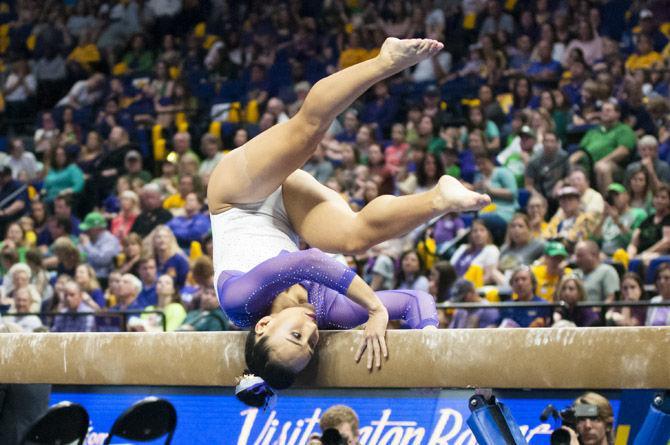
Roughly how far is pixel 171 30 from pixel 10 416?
1043cm

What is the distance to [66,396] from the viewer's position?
6777 millimetres

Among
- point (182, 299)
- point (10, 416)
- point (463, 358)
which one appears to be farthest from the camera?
point (182, 299)

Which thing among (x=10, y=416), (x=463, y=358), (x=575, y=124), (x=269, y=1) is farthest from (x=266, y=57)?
(x=463, y=358)

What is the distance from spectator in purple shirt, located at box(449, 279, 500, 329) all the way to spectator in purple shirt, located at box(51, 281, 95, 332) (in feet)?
9.36

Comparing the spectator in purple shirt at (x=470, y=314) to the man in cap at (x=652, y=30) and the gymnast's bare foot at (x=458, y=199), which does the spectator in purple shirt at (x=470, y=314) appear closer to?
the gymnast's bare foot at (x=458, y=199)

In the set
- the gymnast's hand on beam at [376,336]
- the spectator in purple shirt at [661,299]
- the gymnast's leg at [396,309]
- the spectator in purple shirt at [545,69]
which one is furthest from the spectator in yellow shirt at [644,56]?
the gymnast's hand on beam at [376,336]

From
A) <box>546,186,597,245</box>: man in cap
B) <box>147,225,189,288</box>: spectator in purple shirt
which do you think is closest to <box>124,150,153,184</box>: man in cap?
<box>147,225,189,288</box>: spectator in purple shirt

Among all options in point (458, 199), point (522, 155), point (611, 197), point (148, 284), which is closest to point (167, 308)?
point (148, 284)

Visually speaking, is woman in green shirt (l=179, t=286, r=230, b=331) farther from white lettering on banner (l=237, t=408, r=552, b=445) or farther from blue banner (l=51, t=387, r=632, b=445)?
white lettering on banner (l=237, t=408, r=552, b=445)

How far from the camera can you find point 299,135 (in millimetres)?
4254

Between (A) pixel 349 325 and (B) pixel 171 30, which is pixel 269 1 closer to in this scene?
(B) pixel 171 30

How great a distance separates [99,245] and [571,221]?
4341mm

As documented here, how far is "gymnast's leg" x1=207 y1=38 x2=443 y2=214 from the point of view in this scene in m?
4.05

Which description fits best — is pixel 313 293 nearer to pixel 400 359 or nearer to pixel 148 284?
pixel 400 359
